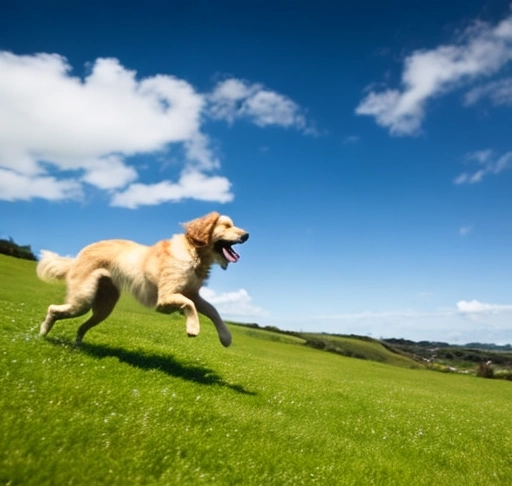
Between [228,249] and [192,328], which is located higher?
[228,249]

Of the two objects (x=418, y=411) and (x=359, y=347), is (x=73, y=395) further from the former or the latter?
(x=359, y=347)

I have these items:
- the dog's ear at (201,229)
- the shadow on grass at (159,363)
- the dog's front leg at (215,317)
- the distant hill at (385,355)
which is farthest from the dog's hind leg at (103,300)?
the distant hill at (385,355)

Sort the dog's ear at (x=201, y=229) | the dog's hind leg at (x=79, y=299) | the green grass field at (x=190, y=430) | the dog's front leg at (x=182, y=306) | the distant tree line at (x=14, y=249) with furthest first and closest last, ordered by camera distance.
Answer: the distant tree line at (x=14, y=249)
the dog's ear at (x=201, y=229)
the dog's hind leg at (x=79, y=299)
the dog's front leg at (x=182, y=306)
the green grass field at (x=190, y=430)

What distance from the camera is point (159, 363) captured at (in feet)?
39.4

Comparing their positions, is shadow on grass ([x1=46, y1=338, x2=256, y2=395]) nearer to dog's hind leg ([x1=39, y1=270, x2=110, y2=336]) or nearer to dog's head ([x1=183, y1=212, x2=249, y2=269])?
dog's hind leg ([x1=39, y1=270, x2=110, y2=336])

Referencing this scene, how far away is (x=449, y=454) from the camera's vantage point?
11367 millimetres

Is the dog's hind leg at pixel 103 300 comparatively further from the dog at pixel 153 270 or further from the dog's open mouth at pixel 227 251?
the dog's open mouth at pixel 227 251

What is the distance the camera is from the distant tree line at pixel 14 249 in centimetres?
5534

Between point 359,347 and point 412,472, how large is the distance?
71.2 m

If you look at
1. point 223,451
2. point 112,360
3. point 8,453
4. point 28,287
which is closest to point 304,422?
point 223,451

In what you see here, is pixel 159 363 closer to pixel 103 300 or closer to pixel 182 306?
pixel 103 300

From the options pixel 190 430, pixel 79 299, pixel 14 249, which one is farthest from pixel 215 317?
pixel 14 249

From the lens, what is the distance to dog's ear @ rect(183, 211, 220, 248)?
11.3m

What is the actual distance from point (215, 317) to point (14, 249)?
174 ft
